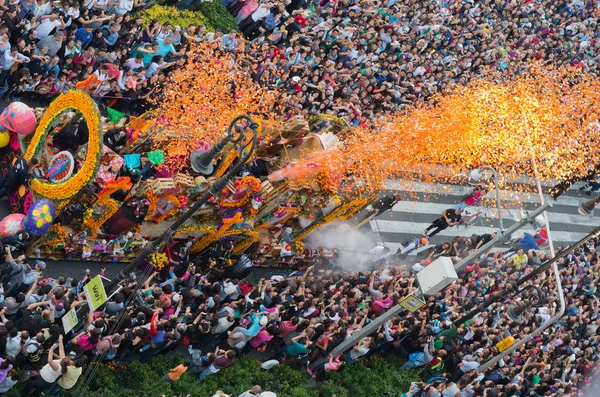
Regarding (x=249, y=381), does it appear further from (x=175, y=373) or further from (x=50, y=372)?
(x=50, y=372)

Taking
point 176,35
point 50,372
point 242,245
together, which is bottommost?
point 242,245

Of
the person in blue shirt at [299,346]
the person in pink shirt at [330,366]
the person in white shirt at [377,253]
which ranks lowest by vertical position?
the person in white shirt at [377,253]

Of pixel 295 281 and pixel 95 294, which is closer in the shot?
pixel 95 294

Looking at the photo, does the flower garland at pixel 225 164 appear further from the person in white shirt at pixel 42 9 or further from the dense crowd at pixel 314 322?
the person in white shirt at pixel 42 9

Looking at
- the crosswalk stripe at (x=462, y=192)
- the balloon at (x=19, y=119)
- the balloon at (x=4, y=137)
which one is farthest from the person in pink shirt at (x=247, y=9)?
the balloon at (x=4, y=137)

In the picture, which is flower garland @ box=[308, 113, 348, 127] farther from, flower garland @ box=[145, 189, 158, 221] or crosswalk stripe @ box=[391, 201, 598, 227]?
Answer: flower garland @ box=[145, 189, 158, 221]

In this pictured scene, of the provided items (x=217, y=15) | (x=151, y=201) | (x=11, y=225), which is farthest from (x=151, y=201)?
(x=217, y=15)
